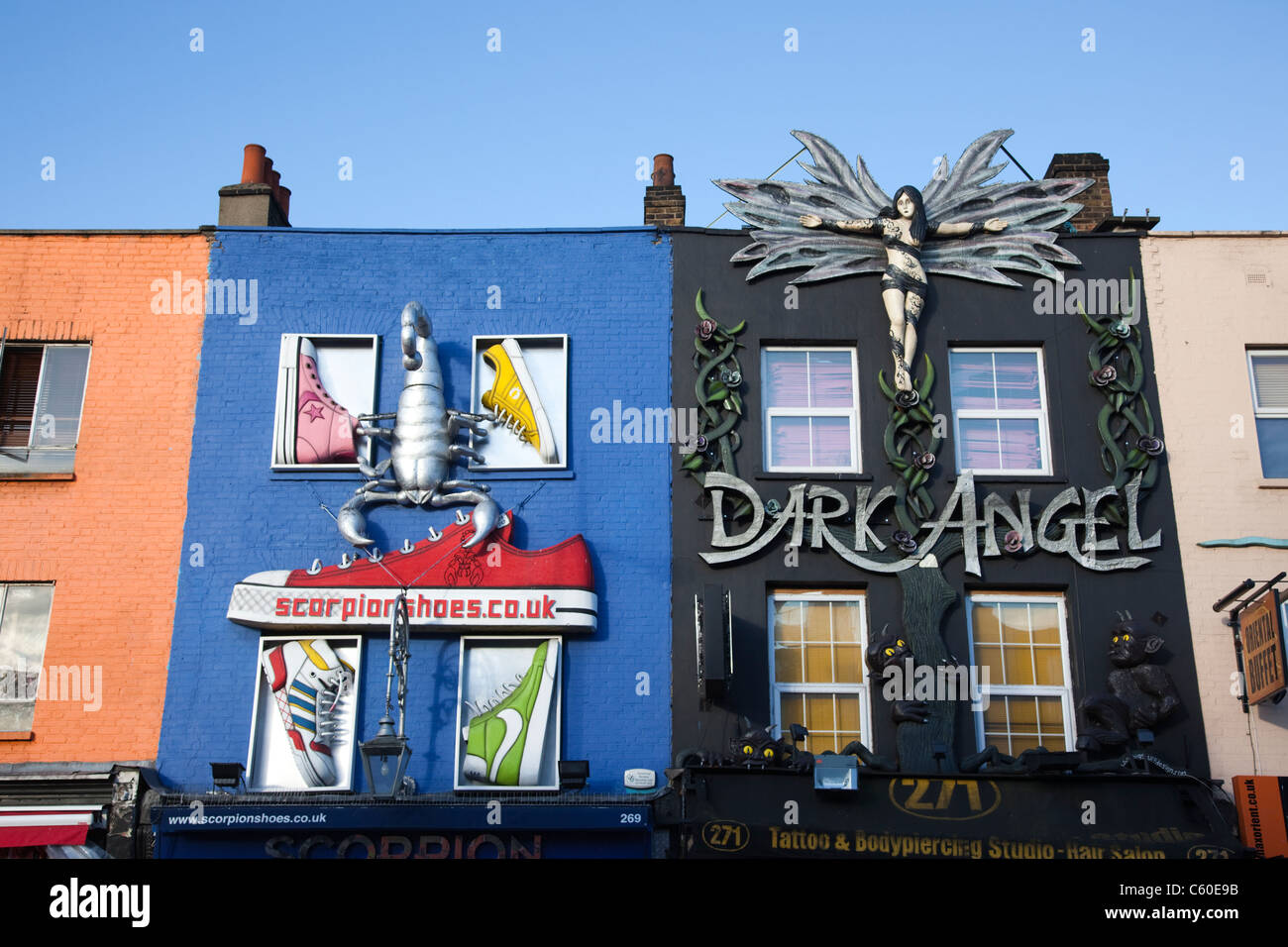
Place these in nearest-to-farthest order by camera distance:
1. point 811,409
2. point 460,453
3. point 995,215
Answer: point 460,453 → point 811,409 → point 995,215

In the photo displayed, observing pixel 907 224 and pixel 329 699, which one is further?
pixel 907 224

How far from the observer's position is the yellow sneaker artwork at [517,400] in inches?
631

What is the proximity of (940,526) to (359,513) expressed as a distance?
21.9 feet

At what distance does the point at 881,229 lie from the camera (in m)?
16.8

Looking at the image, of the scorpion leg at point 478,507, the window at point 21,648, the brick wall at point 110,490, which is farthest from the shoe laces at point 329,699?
the window at point 21,648

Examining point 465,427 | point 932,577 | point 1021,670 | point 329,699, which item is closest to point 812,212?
point 932,577

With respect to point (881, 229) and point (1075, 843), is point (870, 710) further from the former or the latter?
point (881, 229)

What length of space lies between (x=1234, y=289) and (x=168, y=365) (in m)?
13.1

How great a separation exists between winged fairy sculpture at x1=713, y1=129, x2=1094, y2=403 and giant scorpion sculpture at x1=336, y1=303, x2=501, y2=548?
13.3ft

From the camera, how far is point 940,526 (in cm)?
1557

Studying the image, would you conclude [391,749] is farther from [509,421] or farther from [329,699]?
[509,421]

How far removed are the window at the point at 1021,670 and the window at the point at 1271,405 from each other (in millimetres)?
3288

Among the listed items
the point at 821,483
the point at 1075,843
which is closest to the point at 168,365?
the point at 821,483

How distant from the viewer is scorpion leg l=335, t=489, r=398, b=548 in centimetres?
1540
